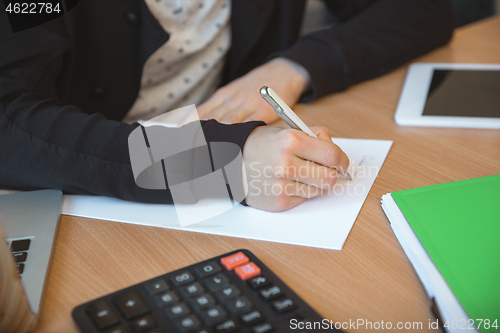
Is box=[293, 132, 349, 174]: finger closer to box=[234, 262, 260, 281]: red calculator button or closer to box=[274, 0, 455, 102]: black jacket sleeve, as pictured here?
box=[234, 262, 260, 281]: red calculator button

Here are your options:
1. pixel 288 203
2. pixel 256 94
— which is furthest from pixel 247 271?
pixel 256 94

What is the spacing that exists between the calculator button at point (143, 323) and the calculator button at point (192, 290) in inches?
1.3

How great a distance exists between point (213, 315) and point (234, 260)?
0.07 meters

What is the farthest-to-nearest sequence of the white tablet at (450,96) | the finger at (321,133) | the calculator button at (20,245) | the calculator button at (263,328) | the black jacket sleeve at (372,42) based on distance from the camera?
the black jacket sleeve at (372,42)
the white tablet at (450,96)
the finger at (321,133)
the calculator button at (20,245)
the calculator button at (263,328)

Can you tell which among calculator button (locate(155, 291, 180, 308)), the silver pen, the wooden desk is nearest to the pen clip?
the silver pen

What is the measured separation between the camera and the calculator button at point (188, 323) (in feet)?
1.01

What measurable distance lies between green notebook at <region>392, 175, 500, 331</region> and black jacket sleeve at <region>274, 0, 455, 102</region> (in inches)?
12.0

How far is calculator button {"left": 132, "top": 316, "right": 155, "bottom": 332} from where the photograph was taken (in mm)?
310

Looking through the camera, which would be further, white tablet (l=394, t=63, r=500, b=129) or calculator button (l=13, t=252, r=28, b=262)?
white tablet (l=394, t=63, r=500, b=129)

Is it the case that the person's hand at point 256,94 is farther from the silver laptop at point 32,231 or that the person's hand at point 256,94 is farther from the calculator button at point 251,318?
the calculator button at point 251,318

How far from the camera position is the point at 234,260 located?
375 millimetres

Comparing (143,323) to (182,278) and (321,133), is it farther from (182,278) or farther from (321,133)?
(321,133)

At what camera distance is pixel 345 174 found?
51 cm

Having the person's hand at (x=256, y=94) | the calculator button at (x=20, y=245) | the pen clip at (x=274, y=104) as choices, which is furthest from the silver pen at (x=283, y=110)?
the calculator button at (x=20, y=245)
